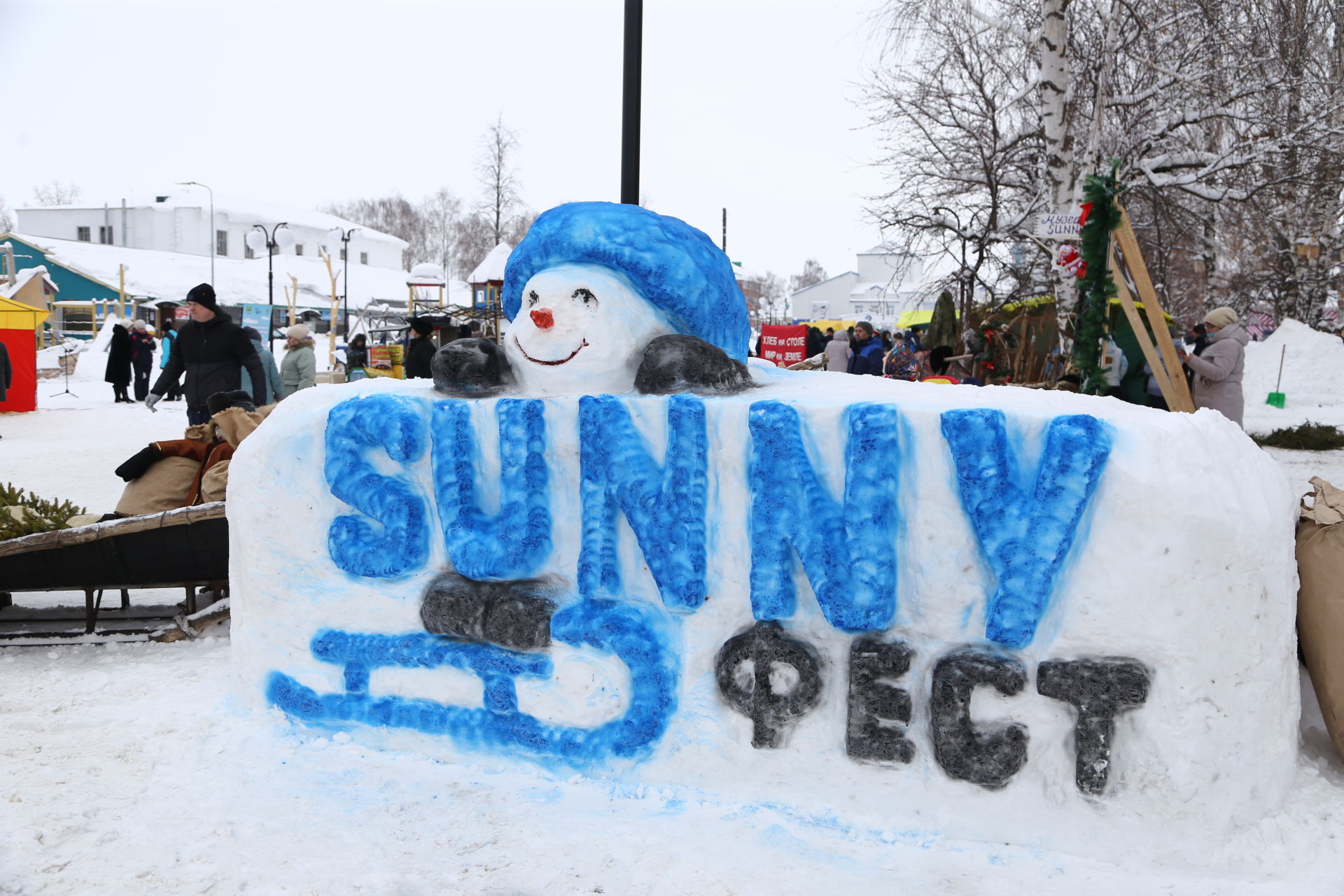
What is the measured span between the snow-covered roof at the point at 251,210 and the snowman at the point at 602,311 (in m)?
59.0

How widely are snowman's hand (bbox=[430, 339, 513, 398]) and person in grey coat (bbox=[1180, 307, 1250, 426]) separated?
16.7ft

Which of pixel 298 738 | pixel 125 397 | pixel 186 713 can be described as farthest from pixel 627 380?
pixel 125 397

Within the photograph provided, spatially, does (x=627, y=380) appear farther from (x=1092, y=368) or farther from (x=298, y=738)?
(x=1092, y=368)

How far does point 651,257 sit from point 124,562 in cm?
274

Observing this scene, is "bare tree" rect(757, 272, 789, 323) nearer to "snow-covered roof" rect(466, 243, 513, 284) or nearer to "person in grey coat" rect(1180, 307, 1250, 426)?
"snow-covered roof" rect(466, 243, 513, 284)

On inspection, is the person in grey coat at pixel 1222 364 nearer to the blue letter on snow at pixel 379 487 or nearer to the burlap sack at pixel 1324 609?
the burlap sack at pixel 1324 609

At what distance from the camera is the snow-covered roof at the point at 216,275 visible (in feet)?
140

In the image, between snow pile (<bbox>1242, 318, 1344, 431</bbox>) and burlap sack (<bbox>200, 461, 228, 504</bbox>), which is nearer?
burlap sack (<bbox>200, 461, 228, 504</bbox>)

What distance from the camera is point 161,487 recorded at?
4.76m

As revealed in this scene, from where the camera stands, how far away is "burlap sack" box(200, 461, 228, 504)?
4.63m

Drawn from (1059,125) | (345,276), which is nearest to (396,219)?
(345,276)

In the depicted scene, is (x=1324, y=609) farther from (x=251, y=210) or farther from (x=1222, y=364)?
(x=251, y=210)

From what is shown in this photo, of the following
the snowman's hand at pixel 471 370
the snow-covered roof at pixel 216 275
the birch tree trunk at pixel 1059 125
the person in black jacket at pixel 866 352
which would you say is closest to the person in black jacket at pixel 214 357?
the snowman's hand at pixel 471 370

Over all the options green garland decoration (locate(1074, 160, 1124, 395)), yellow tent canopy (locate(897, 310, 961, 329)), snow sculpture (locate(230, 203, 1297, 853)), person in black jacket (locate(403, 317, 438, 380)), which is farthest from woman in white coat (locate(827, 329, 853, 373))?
yellow tent canopy (locate(897, 310, 961, 329))
